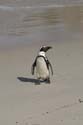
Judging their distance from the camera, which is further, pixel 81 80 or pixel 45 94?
pixel 81 80

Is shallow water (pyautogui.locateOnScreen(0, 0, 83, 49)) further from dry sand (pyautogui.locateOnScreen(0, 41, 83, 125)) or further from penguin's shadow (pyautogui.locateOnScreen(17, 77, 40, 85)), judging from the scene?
penguin's shadow (pyautogui.locateOnScreen(17, 77, 40, 85))

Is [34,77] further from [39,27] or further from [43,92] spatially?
[39,27]

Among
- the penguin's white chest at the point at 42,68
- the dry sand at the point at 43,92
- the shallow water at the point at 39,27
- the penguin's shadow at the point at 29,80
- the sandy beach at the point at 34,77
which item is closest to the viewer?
Answer: the dry sand at the point at 43,92

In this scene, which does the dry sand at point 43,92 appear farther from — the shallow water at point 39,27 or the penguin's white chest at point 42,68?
the shallow water at point 39,27

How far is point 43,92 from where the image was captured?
688cm

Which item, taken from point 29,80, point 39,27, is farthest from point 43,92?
point 39,27

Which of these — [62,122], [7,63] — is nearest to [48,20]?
[7,63]

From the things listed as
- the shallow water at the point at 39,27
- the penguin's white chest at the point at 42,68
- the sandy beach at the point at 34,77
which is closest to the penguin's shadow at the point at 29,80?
the sandy beach at the point at 34,77

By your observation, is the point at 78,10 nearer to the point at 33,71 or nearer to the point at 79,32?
the point at 79,32

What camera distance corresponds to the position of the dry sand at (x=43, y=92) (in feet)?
18.3

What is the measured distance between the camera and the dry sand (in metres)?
5.57

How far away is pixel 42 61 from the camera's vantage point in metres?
7.84

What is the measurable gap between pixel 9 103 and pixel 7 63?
9.60 feet

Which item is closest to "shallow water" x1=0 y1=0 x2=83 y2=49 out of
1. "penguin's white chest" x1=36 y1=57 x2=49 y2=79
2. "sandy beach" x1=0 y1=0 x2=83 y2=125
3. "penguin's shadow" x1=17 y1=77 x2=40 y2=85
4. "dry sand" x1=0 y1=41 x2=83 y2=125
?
"sandy beach" x1=0 y1=0 x2=83 y2=125
